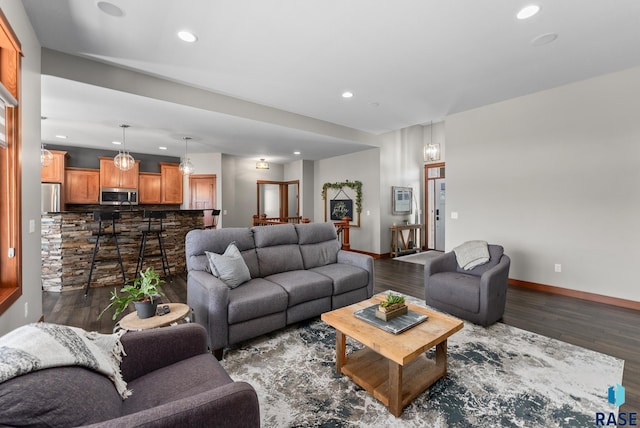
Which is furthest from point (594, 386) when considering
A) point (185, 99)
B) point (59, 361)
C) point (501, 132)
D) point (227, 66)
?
point (185, 99)

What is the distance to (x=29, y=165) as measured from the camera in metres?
2.51

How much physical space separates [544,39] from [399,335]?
125 inches

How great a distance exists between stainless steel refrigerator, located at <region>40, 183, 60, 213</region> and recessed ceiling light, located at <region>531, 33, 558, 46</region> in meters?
8.68

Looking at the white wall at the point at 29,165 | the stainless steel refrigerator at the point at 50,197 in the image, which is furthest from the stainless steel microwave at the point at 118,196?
the white wall at the point at 29,165

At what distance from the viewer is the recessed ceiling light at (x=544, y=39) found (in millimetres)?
2730

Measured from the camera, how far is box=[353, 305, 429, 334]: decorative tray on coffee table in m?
2.00

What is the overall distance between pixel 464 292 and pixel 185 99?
428cm

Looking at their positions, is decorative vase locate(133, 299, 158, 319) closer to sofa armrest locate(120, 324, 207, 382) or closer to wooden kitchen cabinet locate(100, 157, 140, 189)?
sofa armrest locate(120, 324, 207, 382)

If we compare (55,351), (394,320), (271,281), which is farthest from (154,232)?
(394,320)

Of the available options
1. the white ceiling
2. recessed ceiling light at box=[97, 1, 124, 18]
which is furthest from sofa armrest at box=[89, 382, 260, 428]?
recessed ceiling light at box=[97, 1, 124, 18]

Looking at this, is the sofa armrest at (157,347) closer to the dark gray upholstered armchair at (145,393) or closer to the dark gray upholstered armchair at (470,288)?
the dark gray upholstered armchair at (145,393)

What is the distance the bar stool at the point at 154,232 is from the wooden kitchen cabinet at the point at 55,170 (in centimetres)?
329

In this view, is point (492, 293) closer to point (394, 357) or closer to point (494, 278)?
point (494, 278)

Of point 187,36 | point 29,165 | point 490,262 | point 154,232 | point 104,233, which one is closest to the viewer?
point 29,165
